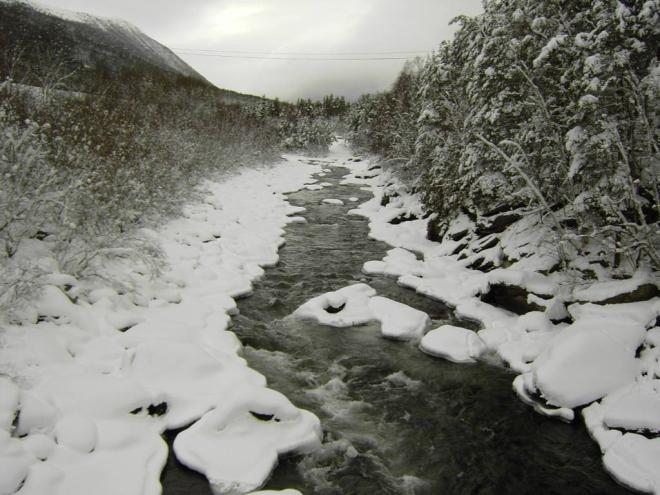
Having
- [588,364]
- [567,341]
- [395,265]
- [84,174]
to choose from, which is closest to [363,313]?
[395,265]

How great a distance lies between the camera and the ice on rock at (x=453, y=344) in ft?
22.4

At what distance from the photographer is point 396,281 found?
33.7 ft

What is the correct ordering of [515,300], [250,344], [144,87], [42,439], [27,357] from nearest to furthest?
[42,439]
[27,357]
[250,344]
[515,300]
[144,87]

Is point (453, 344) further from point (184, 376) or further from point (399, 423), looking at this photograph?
point (184, 376)

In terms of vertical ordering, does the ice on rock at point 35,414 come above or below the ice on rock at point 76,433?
above

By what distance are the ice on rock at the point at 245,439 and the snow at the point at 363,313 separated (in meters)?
2.91

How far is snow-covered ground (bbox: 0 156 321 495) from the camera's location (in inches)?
151

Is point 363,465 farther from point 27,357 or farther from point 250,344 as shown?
point 27,357

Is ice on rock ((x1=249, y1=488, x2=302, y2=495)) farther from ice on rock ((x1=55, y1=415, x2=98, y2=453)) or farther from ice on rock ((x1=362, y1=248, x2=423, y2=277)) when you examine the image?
ice on rock ((x1=362, y1=248, x2=423, y2=277))

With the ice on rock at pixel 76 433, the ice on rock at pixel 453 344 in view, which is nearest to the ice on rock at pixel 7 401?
the ice on rock at pixel 76 433

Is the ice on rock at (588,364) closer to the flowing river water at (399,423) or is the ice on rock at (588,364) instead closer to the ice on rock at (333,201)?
the flowing river water at (399,423)

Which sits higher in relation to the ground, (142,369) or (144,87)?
(144,87)

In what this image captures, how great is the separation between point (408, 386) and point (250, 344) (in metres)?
2.63

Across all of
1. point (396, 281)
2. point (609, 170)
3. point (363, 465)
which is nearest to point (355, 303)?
point (396, 281)
